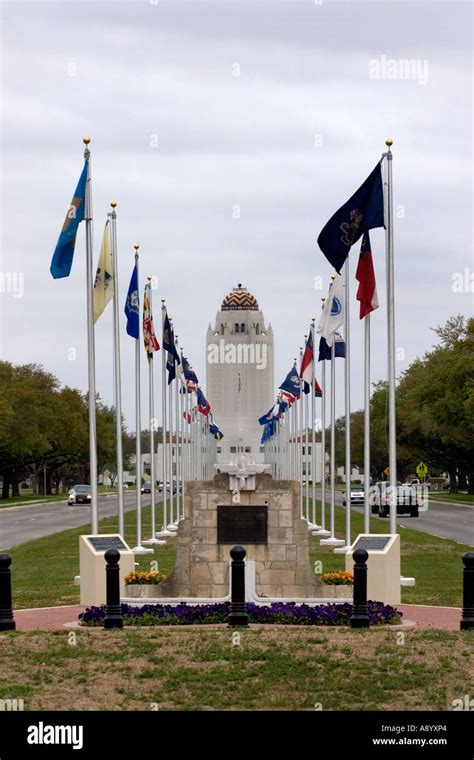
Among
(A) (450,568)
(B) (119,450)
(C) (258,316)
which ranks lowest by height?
(A) (450,568)

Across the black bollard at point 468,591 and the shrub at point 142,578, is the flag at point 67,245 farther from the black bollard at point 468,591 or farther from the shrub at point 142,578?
the black bollard at point 468,591

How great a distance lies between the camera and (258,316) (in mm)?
189625

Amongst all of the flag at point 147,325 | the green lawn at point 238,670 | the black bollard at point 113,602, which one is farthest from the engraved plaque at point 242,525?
the flag at point 147,325

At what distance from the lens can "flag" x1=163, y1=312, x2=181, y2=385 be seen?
4735cm

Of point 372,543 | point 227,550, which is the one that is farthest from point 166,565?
point 227,550

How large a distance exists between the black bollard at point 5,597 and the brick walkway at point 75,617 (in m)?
0.54

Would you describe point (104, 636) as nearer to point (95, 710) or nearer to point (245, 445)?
point (95, 710)

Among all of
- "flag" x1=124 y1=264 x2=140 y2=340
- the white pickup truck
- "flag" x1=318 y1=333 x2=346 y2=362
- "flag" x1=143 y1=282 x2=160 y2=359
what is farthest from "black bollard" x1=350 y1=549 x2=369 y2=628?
the white pickup truck

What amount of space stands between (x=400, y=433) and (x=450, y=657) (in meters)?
102

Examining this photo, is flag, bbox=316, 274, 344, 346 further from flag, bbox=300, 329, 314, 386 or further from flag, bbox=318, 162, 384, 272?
flag, bbox=300, 329, 314, 386

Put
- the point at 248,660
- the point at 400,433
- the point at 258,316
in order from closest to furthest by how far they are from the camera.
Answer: the point at 248,660 → the point at 400,433 → the point at 258,316
